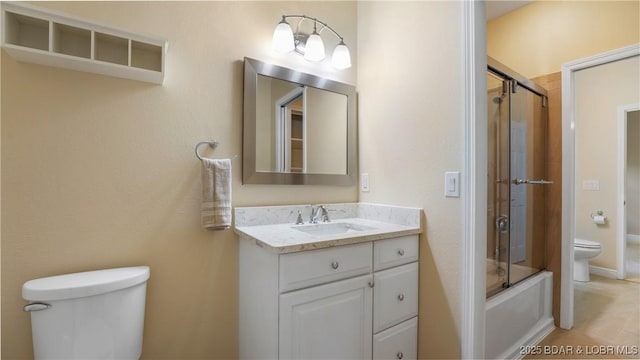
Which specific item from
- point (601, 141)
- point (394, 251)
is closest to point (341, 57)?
point (394, 251)

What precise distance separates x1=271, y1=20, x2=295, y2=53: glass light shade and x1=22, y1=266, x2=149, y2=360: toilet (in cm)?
134

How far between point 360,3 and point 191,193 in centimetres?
175

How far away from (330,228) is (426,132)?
77 centimetres

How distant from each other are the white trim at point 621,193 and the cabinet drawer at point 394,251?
10.7 feet

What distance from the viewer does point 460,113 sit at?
52.5 inches

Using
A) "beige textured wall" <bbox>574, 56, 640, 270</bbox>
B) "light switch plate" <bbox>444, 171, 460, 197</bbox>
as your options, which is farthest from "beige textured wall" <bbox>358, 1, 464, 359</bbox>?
"beige textured wall" <bbox>574, 56, 640, 270</bbox>

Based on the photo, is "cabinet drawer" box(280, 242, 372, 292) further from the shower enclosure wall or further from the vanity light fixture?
the vanity light fixture

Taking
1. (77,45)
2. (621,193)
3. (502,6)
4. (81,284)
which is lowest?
(81,284)

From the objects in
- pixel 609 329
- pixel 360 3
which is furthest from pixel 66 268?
pixel 609 329

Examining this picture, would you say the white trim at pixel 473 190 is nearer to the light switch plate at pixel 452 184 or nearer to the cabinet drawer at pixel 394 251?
the light switch plate at pixel 452 184

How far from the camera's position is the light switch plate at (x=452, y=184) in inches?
52.2

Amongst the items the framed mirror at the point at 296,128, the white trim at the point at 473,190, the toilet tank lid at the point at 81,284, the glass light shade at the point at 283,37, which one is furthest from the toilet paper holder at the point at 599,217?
the toilet tank lid at the point at 81,284

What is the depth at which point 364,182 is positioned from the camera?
6.19 feet

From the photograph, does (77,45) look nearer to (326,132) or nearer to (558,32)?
(326,132)
